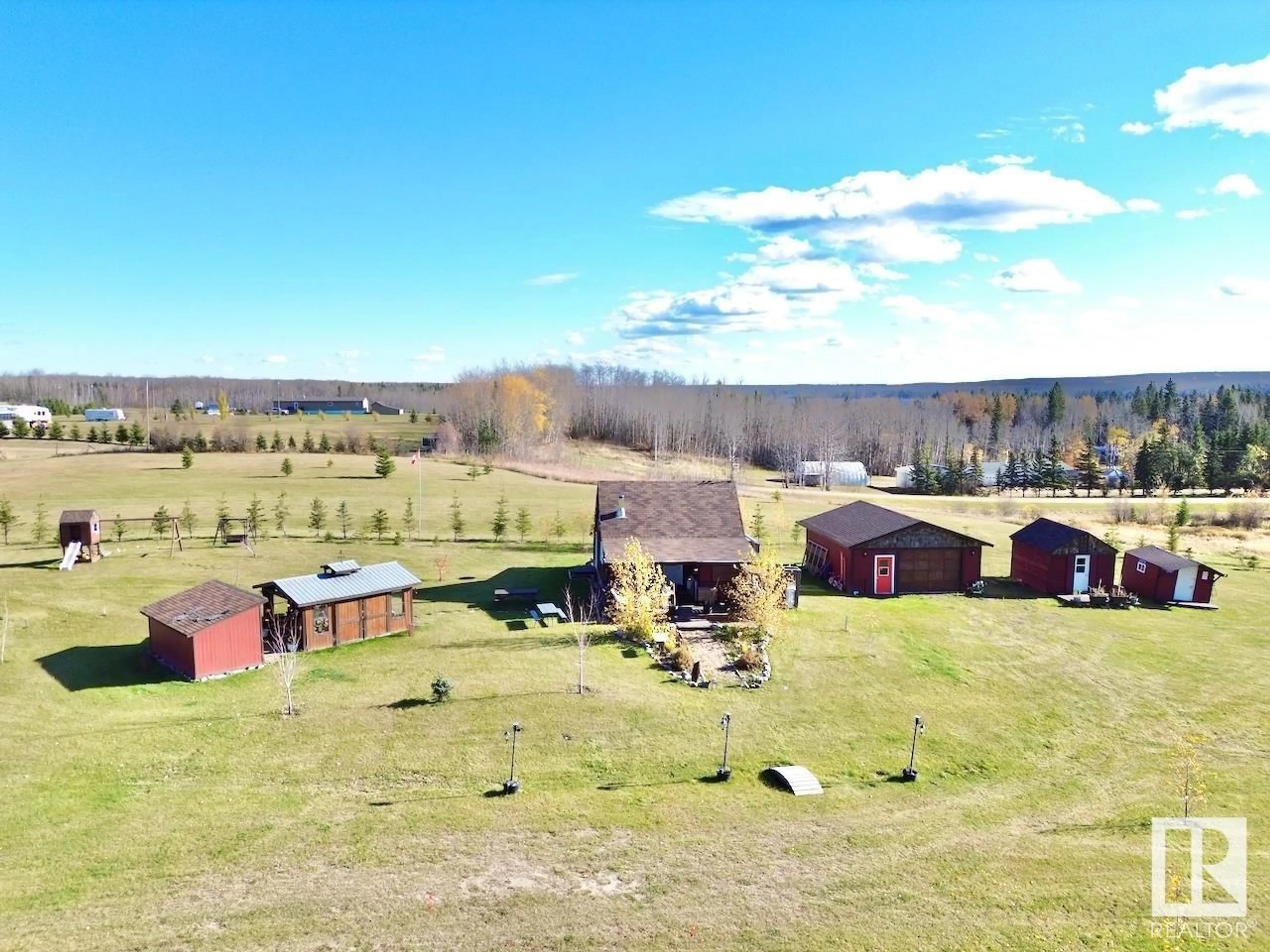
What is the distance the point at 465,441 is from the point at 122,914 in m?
100

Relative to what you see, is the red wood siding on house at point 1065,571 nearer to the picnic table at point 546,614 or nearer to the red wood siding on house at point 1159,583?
the red wood siding on house at point 1159,583

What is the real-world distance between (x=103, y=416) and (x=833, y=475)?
443ft

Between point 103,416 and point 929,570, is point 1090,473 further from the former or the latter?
point 103,416

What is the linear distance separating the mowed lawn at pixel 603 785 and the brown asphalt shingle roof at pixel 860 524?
16.2 ft

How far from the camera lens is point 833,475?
106 meters

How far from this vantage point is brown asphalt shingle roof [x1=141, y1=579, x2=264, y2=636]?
90.4ft

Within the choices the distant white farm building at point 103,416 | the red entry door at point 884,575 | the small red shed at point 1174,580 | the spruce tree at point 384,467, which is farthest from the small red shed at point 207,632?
the distant white farm building at point 103,416

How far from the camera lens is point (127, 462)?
8206 centimetres

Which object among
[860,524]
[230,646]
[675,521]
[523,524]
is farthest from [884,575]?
[230,646]

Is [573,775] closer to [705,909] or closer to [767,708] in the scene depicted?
[705,909]

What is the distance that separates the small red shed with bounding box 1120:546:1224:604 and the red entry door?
541 inches

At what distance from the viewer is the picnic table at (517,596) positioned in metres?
38.1

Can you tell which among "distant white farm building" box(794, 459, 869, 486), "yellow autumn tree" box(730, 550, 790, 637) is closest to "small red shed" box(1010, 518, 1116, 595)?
"yellow autumn tree" box(730, 550, 790, 637)

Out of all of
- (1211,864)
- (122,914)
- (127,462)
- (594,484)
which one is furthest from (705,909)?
(127,462)
